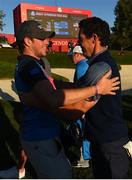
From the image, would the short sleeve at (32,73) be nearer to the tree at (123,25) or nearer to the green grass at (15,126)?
the green grass at (15,126)

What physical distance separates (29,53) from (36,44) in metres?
0.10

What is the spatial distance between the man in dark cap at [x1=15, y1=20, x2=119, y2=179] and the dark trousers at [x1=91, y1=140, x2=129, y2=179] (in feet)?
0.95

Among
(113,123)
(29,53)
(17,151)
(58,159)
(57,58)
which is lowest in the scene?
(57,58)

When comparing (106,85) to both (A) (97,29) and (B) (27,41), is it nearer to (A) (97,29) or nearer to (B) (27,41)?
(A) (97,29)

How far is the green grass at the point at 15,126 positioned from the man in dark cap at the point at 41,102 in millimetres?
2609

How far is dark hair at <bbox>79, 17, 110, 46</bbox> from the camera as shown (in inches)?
142

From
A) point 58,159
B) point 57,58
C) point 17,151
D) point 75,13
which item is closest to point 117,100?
point 58,159

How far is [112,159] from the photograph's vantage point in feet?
12.0

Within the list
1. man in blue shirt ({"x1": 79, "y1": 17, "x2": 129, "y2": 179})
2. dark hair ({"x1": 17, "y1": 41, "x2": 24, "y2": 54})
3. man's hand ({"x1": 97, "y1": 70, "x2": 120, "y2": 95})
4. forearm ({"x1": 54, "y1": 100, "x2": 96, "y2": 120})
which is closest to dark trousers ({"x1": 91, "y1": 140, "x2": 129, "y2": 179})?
man in blue shirt ({"x1": 79, "y1": 17, "x2": 129, "y2": 179})

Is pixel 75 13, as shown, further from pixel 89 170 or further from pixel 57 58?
pixel 89 170

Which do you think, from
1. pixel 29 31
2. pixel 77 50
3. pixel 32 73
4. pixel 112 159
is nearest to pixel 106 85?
pixel 32 73

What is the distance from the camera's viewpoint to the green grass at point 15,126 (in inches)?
253

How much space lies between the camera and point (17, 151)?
7539 millimetres

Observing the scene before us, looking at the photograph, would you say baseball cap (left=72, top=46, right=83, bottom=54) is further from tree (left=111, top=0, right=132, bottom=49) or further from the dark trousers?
tree (left=111, top=0, right=132, bottom=49)
